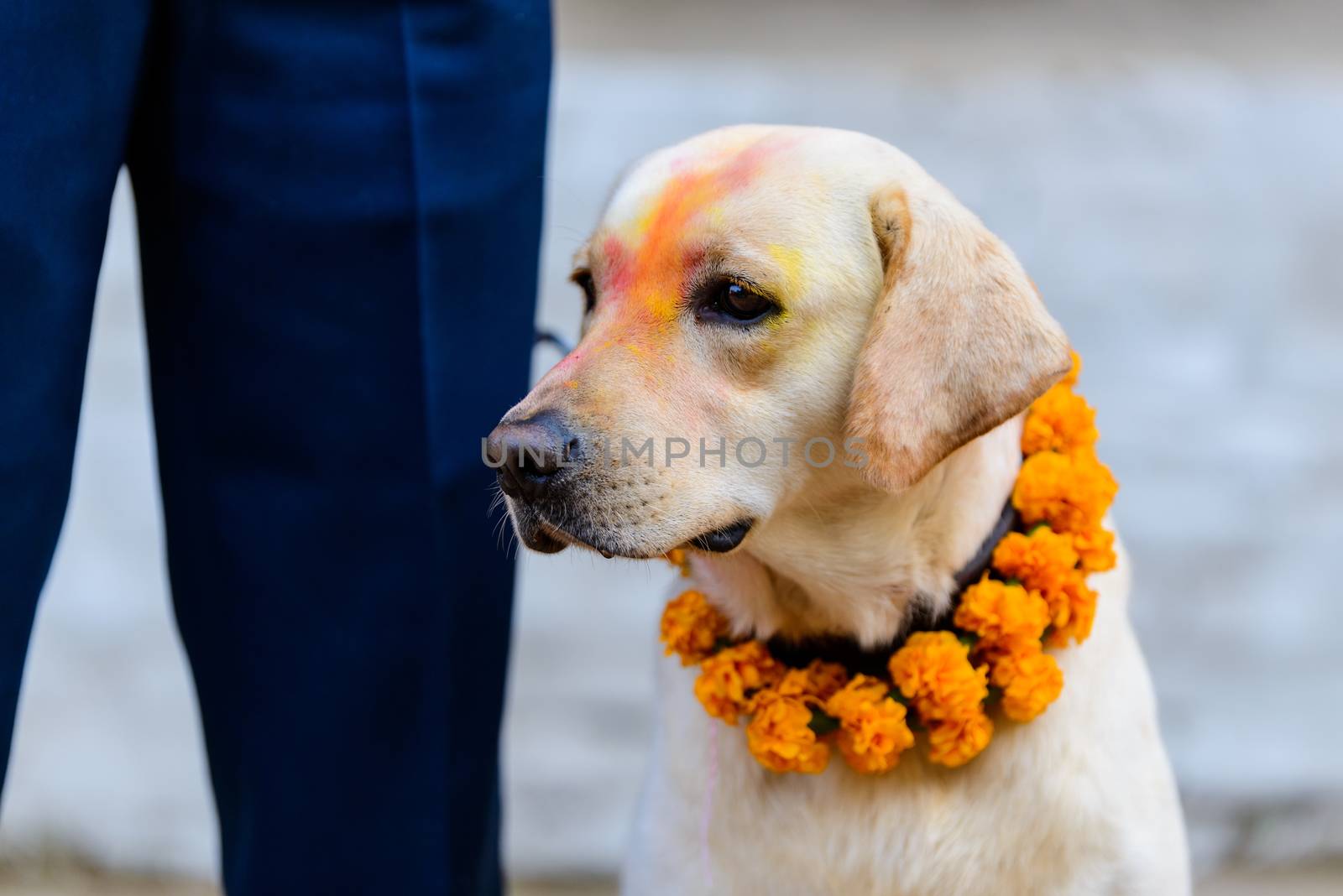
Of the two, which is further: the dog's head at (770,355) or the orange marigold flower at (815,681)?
the orange marigold flower at (815,681)

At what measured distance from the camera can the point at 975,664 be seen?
5.83ft

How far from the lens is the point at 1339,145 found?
4.29m

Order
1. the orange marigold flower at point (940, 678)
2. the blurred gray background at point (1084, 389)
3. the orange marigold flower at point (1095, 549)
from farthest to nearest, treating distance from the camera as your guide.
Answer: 1. the blurred gray background at point (1084, 389)
2. the orange marigold flower at point (1095, 549)
3. the orange marigold flower at point (940, 678)

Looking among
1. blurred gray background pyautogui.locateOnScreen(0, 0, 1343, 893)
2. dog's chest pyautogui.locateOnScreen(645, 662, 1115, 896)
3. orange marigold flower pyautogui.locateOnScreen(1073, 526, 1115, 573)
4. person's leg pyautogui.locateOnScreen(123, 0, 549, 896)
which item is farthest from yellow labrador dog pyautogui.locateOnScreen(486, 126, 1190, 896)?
blurred gray background pyautogui.locateOnScreen(0, 0, 1343, 893)

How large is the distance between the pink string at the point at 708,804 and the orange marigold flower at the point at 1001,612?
397 mm

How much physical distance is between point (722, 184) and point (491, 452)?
47 cm

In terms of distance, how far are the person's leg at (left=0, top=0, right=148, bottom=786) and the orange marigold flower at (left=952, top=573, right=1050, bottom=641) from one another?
3.99 ft

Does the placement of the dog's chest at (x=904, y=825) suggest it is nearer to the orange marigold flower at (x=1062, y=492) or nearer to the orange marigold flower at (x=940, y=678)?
the orange marigold flower at (x=940, y=678)

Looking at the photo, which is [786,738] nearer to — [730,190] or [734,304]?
[734,304]

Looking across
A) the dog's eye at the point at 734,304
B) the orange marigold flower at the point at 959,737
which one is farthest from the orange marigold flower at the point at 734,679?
the dog's eye at the point at 734,304

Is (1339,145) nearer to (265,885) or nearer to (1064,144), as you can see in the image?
(1064,144)

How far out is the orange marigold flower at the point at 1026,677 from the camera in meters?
1.72

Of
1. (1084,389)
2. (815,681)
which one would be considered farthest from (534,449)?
(1084,389)

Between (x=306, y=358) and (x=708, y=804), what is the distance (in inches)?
34.0
